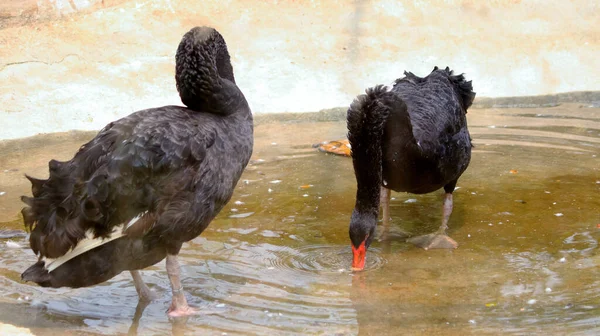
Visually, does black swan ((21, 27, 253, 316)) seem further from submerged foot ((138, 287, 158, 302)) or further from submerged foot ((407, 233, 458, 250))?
submerged foot ((407, 233, 458, 250))

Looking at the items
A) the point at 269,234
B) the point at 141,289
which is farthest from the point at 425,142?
the point at 141,289

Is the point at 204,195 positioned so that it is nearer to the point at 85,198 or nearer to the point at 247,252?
the point at 85,198

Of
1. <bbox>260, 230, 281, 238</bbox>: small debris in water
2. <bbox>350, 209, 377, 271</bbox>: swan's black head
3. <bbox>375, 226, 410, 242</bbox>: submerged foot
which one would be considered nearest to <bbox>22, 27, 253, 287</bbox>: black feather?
<bbox>350, 209, 377, 271</bbox>: swan's black head

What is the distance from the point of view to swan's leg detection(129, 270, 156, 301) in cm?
439

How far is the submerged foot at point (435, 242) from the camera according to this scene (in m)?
5.17

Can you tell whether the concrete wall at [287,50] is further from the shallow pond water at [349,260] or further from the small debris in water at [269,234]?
the small debris in water at [269,234]

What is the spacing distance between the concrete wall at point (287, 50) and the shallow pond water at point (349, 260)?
47.2 inches

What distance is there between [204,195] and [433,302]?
52.8 inches

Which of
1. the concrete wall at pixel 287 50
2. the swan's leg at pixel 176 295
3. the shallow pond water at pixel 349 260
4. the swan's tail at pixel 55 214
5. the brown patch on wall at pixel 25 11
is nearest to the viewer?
the swan's tail at pixel 55 214

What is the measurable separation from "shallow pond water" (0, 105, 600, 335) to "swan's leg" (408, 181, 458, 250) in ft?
0.21

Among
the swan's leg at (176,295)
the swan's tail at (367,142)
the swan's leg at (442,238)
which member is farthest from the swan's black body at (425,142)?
the swan's leg at (176,295)

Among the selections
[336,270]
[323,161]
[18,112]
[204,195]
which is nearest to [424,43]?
[323,161]

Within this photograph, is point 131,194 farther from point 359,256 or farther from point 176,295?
point 359,256

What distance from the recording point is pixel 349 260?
16.3 ft
